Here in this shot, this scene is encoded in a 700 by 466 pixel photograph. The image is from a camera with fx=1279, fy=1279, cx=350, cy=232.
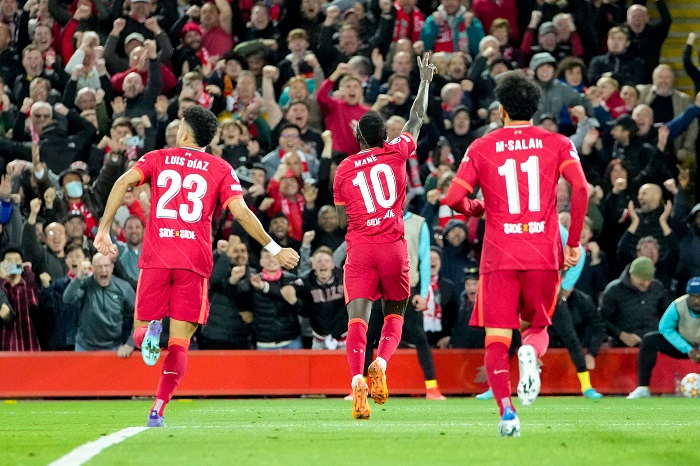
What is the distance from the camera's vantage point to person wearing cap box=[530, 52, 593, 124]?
18.3m

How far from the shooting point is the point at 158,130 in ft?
59.3

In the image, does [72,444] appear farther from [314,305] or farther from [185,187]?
[314,305]

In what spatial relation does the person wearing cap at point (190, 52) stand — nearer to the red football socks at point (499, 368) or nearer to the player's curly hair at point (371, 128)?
the player's curly hair at point (371, 128)

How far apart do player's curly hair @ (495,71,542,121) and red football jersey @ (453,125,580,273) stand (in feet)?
0.33

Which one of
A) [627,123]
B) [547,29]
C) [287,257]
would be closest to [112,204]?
[287,257]

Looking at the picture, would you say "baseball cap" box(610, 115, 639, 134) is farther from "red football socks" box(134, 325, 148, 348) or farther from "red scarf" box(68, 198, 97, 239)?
"red football socks" box(134, 325, 148, 348)

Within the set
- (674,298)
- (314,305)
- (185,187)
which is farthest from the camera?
(674,298)

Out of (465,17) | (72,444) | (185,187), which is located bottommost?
(72,444)

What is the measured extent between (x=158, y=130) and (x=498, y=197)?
1036 centimetres

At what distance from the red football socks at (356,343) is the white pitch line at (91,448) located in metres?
2.13

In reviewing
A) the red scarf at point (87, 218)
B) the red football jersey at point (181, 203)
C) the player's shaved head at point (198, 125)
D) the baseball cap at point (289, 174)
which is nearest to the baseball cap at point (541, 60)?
the baseball cap at point (289, 174)

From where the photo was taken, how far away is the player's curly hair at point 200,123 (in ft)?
32.0

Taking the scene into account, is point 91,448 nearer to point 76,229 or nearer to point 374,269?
point 374,269

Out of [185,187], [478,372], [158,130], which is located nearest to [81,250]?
[158,130]
